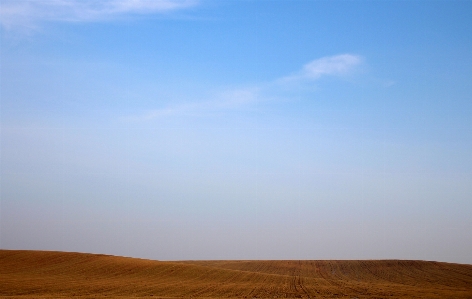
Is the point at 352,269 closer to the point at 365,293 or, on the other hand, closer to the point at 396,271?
the point at 396,271

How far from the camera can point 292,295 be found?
39.1m

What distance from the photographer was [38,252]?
249 feet

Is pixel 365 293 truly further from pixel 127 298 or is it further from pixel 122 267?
pixel 122 267

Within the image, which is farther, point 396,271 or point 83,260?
point 396,271

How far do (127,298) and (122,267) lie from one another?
97.3 feet

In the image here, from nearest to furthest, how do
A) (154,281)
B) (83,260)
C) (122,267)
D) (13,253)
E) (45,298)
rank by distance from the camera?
(45,298) < (154,281) < (122,267) < (83,260) < (13,253)

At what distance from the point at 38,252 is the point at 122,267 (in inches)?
872

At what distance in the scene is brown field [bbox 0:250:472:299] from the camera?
3909cm

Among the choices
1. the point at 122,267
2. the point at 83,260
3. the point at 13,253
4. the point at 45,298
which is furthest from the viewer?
the point at 13,253

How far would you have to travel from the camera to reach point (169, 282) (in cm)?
4906

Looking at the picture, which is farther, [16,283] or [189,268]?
[189,268]

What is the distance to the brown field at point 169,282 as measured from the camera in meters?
39.1

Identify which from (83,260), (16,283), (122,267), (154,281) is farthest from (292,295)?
(83,260)

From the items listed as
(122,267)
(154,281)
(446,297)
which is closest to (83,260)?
(122,267)
